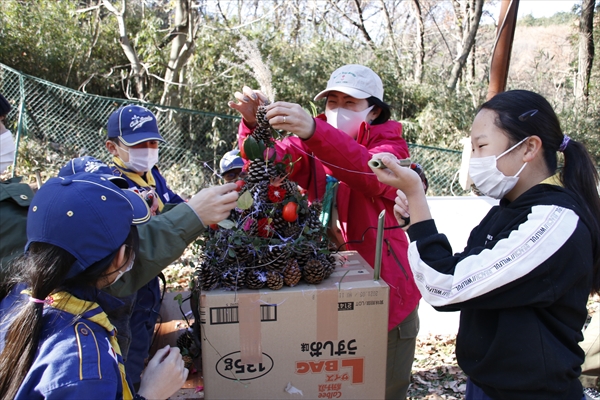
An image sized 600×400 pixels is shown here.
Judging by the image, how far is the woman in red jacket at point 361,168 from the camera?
2.03 meters

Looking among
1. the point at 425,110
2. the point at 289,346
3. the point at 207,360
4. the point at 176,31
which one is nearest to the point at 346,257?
the point at 289,346

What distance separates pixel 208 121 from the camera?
8766mm

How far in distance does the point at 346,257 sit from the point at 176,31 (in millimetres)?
8736

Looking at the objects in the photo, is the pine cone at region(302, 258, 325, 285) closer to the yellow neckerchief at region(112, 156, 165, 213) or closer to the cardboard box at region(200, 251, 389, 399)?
the cardboard box at region(200, 251, 389, 399)

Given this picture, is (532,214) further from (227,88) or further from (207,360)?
(227,88)

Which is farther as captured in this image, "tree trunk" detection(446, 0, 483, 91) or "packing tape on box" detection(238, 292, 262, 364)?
"tree trunk" detection(446, 0, 483, 91)

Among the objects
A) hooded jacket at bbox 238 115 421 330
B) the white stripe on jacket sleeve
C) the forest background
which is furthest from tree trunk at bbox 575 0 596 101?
the white stripe on jacket sleeve

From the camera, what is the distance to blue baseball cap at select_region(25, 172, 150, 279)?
1279 mm

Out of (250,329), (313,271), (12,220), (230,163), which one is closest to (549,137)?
(313,271)

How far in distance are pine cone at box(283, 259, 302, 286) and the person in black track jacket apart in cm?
47

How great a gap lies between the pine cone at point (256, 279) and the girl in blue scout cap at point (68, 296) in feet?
1.62

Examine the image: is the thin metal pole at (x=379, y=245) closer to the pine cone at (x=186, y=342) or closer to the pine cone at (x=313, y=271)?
the pine cone at (x=313, y=271)

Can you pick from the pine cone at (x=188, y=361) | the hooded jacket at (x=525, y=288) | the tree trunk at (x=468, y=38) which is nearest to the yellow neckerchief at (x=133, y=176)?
the pine cone at (x=188, y=361)

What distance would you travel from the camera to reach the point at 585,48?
38.4 ft
